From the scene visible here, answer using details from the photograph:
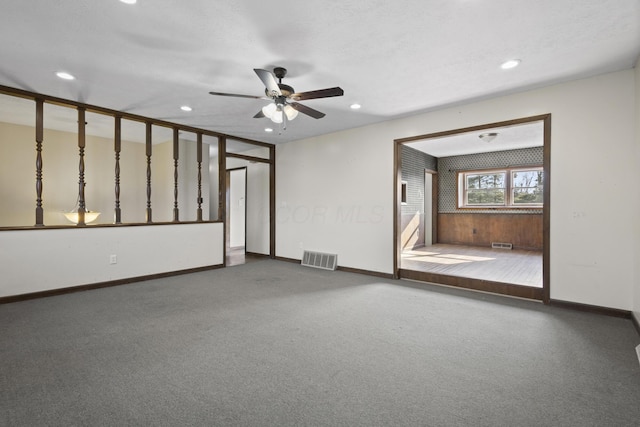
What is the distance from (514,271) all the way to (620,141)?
229cm

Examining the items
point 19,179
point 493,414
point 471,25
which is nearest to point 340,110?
point 471,25

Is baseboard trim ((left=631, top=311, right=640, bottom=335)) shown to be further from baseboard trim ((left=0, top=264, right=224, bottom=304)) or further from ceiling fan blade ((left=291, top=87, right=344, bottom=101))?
baseboard trim ((left=0, top=264, right=224, bottom=304))

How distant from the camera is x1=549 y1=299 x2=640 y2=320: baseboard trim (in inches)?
117

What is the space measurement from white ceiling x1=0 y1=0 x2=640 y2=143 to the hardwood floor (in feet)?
8.19

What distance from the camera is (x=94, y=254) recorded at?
13.4 ft

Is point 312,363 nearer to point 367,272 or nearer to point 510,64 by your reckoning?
point 367,272

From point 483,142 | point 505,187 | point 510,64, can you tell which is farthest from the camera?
point 505,187

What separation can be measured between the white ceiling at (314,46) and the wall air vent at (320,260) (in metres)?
2.81

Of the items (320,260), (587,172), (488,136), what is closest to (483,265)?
(587,172)

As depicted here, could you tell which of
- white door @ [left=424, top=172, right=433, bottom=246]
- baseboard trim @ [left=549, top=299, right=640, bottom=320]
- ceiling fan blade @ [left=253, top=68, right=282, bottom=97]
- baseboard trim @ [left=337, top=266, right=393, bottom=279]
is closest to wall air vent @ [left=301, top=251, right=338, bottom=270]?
baseboard trim @ [left=337, top=266, right=393, bottom=279]

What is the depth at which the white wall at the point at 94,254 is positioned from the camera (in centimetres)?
351

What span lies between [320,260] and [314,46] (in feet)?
12.4

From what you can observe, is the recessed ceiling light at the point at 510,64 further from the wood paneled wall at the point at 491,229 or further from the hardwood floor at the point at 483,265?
the wood paneled wall at the point at 491,229

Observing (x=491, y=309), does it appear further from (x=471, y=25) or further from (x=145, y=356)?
(x=145, y=356)
